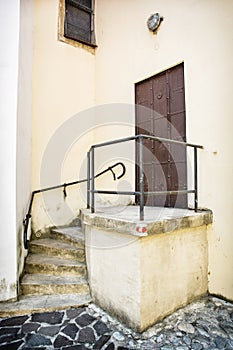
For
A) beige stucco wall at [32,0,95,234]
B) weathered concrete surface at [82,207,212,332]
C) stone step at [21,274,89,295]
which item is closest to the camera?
weathered concrete surface at [82,207,212,332]

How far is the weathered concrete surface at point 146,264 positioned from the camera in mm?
2264

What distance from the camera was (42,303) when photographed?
2.74 m

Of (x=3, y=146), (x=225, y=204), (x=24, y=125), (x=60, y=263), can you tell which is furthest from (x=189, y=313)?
(x=24, y=125)

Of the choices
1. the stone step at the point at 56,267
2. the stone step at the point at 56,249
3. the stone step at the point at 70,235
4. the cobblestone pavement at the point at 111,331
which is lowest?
the cobblestone pavement at the point at 111,331

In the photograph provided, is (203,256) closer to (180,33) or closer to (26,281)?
(26,281)

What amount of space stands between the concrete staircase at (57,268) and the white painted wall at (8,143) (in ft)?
1.00

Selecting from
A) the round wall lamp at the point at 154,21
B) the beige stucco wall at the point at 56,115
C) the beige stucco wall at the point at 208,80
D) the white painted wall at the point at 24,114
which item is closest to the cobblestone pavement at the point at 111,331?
the beige stucco wall at the point at 208,80

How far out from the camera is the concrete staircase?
2914 millimetres

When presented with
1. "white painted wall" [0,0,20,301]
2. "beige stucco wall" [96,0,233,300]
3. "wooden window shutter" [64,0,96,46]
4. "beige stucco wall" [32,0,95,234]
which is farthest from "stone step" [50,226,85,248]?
"wooden window shutter" [64,0,96,46]

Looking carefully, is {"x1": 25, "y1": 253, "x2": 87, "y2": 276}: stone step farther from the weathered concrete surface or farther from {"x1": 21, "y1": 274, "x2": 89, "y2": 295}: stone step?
the weathered concrete surface

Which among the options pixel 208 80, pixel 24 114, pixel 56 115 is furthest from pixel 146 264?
pixel 56 115

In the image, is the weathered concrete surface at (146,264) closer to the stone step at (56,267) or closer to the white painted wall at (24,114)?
the stone step at (56,267)

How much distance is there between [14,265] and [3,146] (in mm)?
1452

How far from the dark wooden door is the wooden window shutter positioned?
5.99 ft
